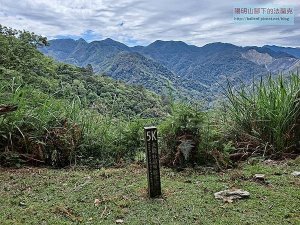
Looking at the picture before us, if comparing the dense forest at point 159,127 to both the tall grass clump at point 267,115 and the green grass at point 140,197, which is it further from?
the green grass at point 140,197

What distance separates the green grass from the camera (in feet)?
9.75

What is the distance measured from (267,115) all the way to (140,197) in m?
2.62

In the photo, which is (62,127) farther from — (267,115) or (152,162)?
(267,115)

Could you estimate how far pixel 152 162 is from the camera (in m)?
3.47

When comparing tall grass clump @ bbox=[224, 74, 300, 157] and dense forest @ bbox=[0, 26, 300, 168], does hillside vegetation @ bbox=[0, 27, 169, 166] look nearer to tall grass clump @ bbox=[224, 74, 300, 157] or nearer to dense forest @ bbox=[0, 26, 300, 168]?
dense forest @ bbox=[0, 26, 300, 168]

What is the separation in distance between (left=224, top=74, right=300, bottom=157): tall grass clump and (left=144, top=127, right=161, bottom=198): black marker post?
6.74 feet

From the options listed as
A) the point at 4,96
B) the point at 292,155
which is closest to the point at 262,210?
the point at 292,155

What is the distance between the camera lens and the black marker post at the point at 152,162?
3447 millimetres

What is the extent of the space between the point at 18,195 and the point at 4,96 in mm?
2011

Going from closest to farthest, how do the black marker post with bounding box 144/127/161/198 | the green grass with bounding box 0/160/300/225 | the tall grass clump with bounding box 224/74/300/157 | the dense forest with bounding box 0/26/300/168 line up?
the green grass with bounding box 0/160/300/225 → the black marker post with bounding box 144/127/161/198 → the dense forest with bounding box 0/26/300/168 → the tall grass clump with bounding box 224/74/300/157

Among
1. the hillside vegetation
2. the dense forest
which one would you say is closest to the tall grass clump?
the dense forest

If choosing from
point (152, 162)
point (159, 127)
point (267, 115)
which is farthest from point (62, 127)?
point (267, 115)

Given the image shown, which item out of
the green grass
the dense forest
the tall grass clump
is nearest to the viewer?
the green grass

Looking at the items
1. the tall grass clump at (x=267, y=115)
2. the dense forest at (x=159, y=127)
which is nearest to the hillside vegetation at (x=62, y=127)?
the dense forest at (x=159, y=127)
